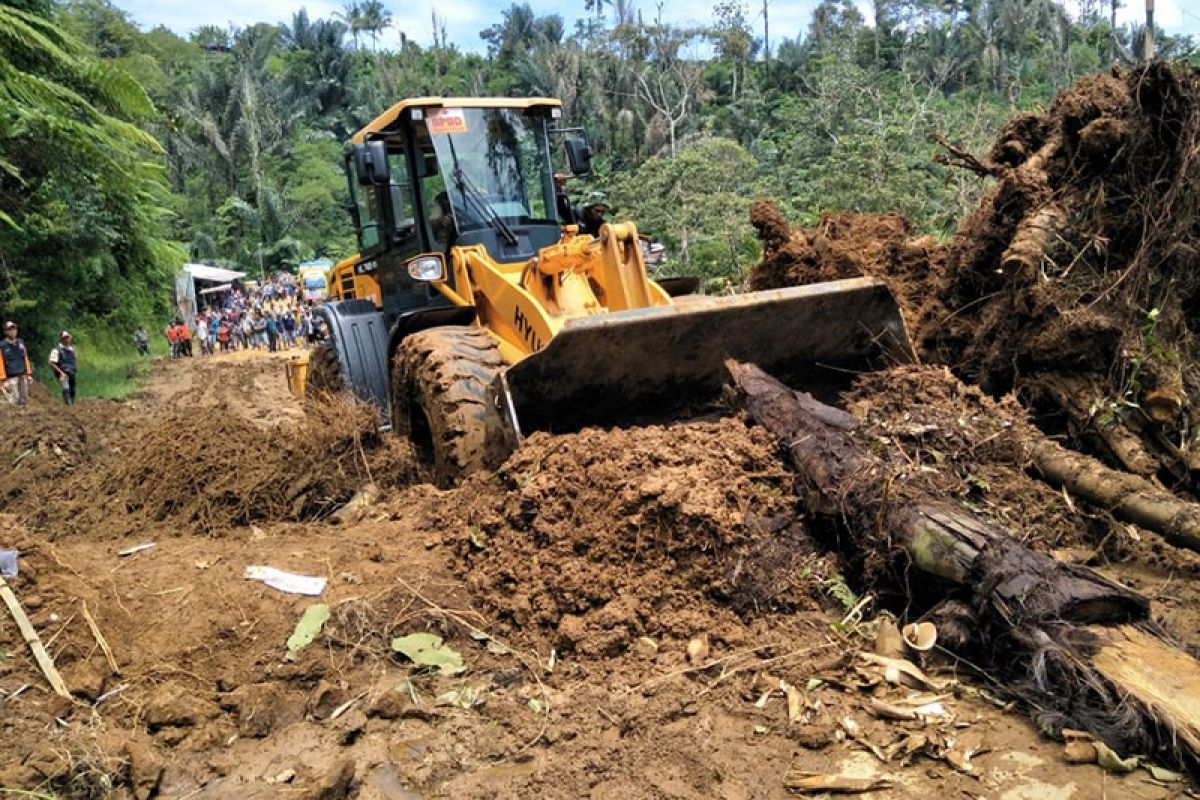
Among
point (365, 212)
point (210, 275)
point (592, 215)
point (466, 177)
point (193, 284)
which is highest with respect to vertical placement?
point (466, 177)

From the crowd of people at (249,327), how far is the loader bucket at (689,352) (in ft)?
84.9

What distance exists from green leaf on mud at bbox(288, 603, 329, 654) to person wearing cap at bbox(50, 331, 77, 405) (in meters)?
12.3

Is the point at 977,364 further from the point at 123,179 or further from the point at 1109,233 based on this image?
the point at 123,179

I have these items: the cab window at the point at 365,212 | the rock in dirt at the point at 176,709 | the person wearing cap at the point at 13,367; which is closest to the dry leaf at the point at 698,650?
the rock in dirt at the point at 176,709

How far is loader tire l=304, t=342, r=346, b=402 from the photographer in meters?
7.39

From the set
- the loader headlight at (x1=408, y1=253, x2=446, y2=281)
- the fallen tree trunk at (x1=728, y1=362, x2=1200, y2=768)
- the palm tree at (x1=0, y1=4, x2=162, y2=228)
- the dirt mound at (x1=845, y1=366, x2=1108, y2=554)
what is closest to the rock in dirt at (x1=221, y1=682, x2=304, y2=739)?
the fallen tree trunk at (x1=728, y1=362, x2=1200, y2=768)

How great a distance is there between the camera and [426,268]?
6.65m

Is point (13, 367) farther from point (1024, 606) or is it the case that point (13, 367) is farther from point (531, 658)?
point (1024, 606)

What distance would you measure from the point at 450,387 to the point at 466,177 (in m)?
2.01

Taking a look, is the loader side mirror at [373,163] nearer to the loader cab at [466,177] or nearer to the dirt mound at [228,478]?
the loader cab at [466,177]

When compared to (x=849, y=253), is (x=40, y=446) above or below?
below

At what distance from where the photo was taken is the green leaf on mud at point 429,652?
4.05 meters

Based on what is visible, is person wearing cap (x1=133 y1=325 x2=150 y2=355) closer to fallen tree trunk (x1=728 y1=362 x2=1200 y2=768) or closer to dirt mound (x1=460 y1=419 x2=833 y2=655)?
dirt mound (x1=460 y1=419 x2=833 y2=655)

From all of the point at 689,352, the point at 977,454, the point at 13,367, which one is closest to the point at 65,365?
the point at 13,367
